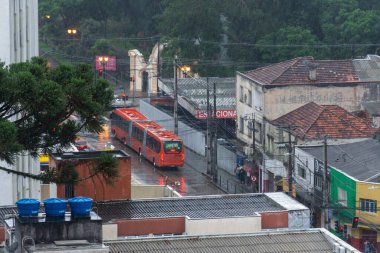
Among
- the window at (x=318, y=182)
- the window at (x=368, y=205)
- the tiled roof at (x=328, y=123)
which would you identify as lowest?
the window at (x=368, y=205)

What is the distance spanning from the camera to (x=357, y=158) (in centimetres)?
6475

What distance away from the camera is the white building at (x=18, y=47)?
159 feet

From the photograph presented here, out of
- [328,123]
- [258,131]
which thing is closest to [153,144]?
[258,131]

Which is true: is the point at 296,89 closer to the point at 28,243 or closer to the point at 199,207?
the point at 199,207

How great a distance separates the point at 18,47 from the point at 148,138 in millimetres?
30732

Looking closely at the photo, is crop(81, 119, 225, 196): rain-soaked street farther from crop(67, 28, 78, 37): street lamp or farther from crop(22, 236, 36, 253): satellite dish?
crop(22, 236, 36, 253): satellite dish

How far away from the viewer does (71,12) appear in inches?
4870

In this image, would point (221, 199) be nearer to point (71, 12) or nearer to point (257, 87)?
point (257, 87)

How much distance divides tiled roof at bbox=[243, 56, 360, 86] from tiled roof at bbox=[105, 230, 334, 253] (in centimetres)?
4346

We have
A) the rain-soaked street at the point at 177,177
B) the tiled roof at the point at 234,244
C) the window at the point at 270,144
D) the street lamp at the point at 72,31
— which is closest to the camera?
the tiled roof at the point at 234,244

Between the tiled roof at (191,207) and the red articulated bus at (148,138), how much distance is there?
38.6 m

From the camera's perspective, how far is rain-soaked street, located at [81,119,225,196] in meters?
72.9

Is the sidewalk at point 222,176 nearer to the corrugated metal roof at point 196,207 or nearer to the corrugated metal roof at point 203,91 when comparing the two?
the corrugated metal roof at point 203,91

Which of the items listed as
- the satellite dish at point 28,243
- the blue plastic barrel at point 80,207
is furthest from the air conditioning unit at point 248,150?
the satellite dish at point 28,243
